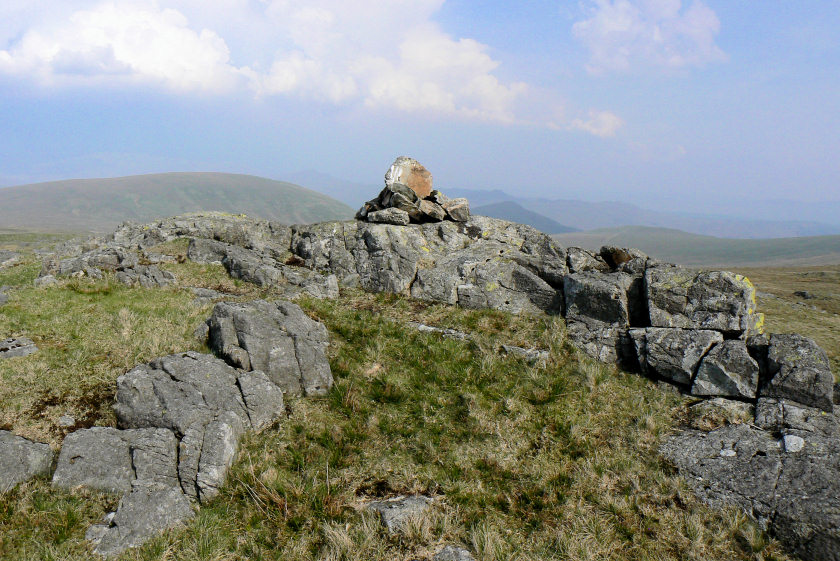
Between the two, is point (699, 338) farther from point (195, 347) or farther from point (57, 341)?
point (57, 341)

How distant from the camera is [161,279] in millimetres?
18703

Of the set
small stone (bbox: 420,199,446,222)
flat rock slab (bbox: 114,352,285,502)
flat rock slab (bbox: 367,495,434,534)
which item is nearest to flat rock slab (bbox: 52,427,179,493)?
flat rock slab (bbox: 114,352,285,502)

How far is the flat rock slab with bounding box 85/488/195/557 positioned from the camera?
7.07 meters

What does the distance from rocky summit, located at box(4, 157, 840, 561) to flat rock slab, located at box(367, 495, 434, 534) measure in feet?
0.24

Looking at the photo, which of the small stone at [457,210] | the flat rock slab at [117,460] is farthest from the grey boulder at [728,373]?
the flat rock slab at [117,460]

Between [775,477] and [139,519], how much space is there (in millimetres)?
13344

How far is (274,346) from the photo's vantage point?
39.4 feet

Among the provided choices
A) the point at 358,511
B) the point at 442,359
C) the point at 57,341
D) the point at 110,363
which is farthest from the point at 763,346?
the point at 57,341

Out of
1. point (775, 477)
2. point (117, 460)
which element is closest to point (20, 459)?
point (117, 460)

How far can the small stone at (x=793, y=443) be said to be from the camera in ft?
32.4

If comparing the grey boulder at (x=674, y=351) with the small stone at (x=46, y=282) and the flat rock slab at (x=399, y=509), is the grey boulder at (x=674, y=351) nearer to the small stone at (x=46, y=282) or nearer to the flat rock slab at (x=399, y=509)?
the flat rock slab at (x=399, y=509)

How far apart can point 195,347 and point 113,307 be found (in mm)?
5483

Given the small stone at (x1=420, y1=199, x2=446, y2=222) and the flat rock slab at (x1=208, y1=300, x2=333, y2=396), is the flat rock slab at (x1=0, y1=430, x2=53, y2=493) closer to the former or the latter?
the flat rock slab at (x1=208, y1=300, x2=333, y2=396)

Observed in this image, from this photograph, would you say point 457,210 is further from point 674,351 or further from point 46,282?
point 46,282
